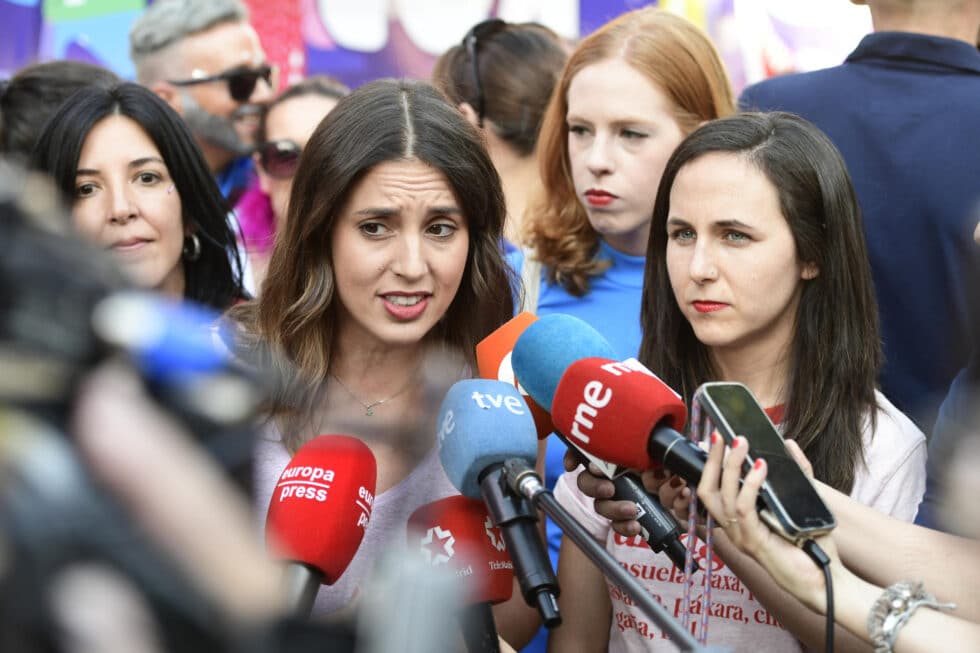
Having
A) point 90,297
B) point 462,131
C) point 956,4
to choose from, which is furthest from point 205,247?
point 90,297

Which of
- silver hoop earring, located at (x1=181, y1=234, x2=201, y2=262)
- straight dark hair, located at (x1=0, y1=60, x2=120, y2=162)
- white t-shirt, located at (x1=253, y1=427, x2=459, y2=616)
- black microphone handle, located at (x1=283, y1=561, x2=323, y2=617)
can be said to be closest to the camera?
black microphone handle, located at (x1=283, y1=561, x2=323, y2=617)

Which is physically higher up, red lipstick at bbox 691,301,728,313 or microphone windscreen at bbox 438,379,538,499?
red lipstick at bbox 691,301,728,313

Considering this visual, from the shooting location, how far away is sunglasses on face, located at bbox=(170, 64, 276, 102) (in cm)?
448

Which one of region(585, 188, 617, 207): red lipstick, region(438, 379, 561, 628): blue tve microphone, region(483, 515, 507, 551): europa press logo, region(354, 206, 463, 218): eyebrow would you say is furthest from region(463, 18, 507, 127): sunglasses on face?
→ region(483, 515, 507, 551): europa press logo

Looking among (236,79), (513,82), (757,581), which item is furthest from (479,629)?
(236,79)

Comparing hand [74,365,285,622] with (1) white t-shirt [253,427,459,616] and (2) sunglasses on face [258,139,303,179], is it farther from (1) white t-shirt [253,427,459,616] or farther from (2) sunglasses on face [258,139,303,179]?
(2) sunglasses on face [258,139,303,179]

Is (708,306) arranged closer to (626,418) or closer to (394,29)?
(626,418)

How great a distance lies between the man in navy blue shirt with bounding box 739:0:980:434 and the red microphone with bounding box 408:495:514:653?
1241mm

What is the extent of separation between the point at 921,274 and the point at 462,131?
3.65 feet

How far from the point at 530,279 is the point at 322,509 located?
64.0 inches

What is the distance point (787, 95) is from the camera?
2.92 metres

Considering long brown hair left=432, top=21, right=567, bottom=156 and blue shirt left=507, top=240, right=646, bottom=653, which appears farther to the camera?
long brown hair left=432, top=21, right=567, bottom=156

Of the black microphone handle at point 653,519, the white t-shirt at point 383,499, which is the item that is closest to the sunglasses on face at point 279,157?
the white t-shirt at point 383,499

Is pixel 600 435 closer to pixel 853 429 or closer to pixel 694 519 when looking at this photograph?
pixel 694 519
